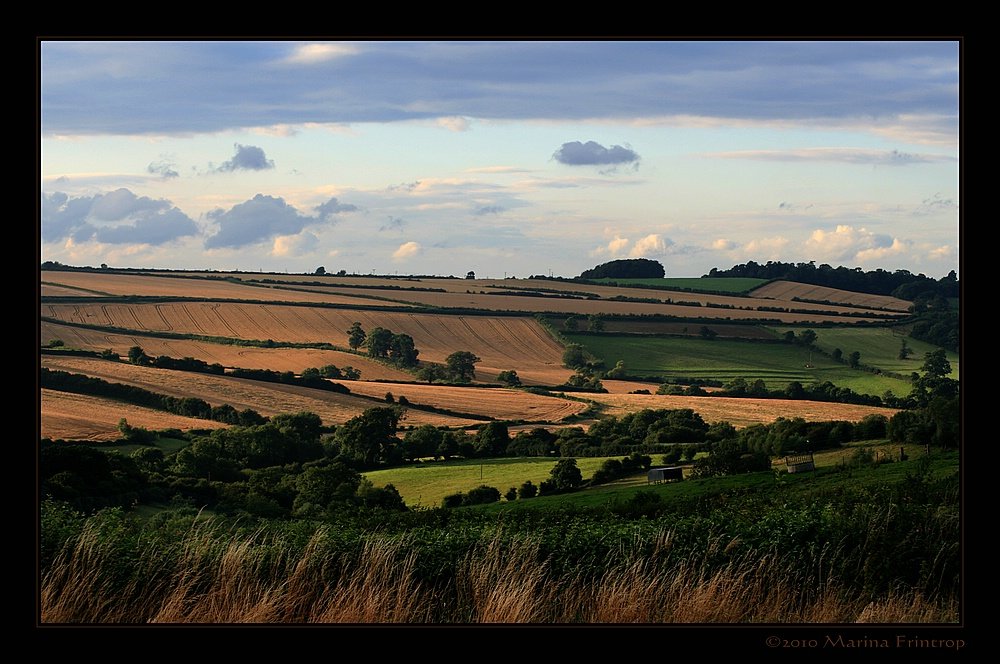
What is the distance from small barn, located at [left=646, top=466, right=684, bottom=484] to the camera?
4506 cm

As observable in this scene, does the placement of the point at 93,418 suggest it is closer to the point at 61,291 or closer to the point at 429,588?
the point at 61,291

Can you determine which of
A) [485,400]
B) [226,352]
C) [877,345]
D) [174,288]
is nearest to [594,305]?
[877,345]

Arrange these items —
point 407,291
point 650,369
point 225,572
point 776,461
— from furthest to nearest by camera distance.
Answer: point 407,291, point 650,369, point 776,461, point 225,572

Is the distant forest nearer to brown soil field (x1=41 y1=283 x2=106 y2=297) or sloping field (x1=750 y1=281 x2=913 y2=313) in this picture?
sloping field (x1=750 y1=281 x2=913 y2=313)

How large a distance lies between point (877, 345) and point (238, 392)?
5747 cm

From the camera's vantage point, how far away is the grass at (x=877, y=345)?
286ft

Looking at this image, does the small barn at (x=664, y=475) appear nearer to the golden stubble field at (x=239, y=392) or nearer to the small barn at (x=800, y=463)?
the small barn at (x=800, y=463)

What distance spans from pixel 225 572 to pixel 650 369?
84.6 metres

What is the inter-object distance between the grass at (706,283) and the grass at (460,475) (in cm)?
7483

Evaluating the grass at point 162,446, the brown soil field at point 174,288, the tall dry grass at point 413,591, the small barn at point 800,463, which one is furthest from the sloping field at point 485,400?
the tall dry grass at point 413,591

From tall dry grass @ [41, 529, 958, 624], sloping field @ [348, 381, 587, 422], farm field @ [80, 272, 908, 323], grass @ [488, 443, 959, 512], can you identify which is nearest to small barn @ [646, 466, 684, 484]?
grass @ [488, 443, 959, 512]

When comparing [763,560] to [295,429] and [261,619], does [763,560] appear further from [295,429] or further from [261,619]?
[295,429]
